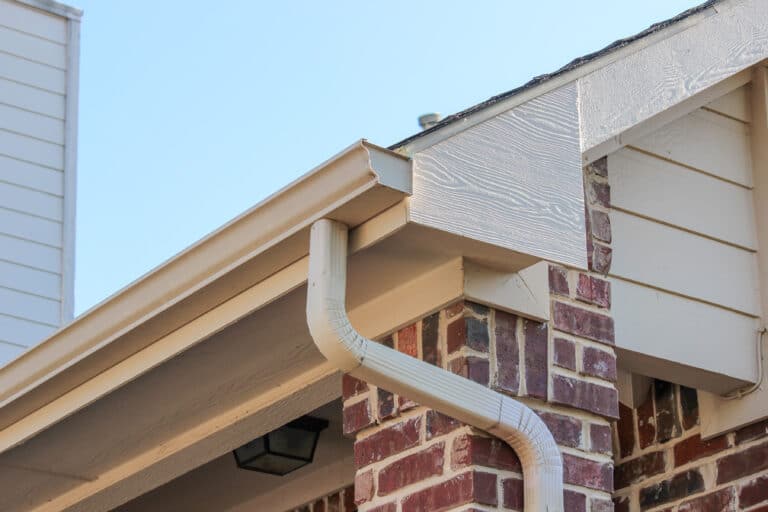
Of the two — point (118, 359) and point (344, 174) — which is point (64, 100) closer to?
point (118, 359)

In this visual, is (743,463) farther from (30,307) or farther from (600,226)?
(30,307)

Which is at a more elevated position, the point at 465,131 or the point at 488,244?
the point at 465,131

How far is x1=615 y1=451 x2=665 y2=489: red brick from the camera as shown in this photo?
4266 mm

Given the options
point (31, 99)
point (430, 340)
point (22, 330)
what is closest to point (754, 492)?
point (430, 340)

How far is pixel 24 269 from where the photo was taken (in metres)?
8.40

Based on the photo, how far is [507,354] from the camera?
3504 millimetres

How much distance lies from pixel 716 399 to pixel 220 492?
214 cm

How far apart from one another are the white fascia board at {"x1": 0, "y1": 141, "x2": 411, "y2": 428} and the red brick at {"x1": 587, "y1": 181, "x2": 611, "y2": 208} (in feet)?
2.62

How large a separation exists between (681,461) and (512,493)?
0.97m

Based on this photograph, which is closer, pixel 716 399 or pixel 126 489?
pixel 716 399

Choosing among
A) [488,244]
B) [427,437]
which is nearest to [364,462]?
[427,437]

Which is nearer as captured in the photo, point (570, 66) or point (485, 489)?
point (485, 489)

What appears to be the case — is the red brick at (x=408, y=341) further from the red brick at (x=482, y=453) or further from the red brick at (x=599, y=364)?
the red brick at (x=599, y=364)

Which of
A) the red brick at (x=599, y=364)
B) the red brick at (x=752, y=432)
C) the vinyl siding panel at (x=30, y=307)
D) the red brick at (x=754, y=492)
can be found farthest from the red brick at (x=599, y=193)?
the vinyl siding panel at (x=30, y=307)
